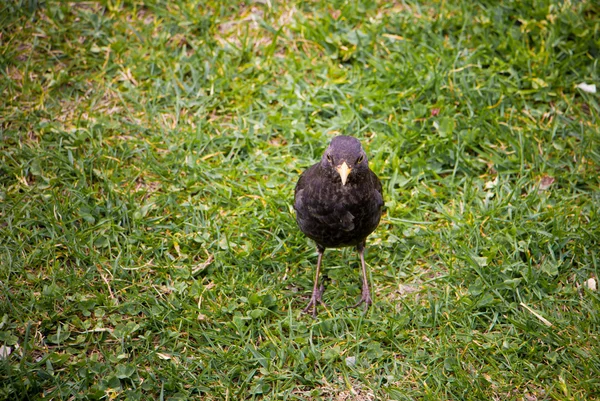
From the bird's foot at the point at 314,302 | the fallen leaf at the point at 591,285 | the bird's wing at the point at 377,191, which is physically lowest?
the bird's foot at the point at 314,302

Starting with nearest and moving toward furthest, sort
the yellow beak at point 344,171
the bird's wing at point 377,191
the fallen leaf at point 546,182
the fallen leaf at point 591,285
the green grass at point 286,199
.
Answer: the yellow beak at point 344,171 → the green grass at point 286,199 → the bird's wing at point 377,191 → the fallen leaf at point 591,285 → the fallen leaf at point 546,182

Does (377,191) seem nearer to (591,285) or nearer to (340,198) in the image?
(340,198)

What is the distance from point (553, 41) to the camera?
6078 millimetres

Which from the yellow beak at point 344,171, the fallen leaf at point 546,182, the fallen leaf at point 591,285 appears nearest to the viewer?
the yellow beak at point 344,171

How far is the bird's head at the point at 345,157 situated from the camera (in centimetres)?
401

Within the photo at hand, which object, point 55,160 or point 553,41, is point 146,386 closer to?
point 55,160

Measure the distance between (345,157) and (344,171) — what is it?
0.11m

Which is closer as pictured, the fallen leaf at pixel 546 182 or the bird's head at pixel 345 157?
the bird's head at pixel 345 157

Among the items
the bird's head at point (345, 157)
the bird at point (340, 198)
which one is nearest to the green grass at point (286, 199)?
the bird at point (340, 198)

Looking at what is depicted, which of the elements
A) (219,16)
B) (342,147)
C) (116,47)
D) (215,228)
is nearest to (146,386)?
(215,228)

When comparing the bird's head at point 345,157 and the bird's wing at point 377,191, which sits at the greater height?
the bird's head at point 345,157

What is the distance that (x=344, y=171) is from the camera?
3992 millimetres

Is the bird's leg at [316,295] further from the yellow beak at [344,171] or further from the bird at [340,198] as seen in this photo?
the yellow beak at [344,171]

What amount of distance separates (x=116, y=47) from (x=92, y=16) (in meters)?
0.51
